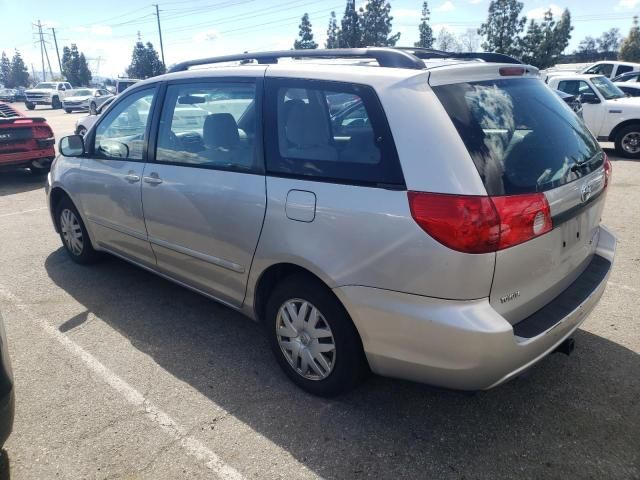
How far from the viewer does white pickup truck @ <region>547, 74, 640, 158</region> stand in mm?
10625

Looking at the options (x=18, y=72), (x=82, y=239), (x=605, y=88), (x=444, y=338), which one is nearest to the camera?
(x=444, y=338)

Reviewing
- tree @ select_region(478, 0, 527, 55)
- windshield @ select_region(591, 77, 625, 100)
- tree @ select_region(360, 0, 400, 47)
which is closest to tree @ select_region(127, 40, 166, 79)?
tree @ select_region(360, 0, 400, 47)

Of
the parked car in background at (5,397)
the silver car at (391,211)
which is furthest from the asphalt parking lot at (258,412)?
the parked car in background at (5,397)

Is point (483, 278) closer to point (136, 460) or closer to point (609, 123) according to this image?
point (136, 460)

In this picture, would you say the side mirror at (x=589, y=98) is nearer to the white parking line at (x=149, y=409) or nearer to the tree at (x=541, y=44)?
the white parking line at (x=149, y=409)

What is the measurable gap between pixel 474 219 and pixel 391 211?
361mm

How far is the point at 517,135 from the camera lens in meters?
2.36

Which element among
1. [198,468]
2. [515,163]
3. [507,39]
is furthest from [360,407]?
[507,39]

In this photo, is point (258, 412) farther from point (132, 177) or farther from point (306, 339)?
point (132, 177)

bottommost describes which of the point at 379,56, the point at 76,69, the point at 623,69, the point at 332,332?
the point at 332,332

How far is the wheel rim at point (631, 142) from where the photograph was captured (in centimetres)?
1062

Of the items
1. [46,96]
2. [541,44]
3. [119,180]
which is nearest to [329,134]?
[119,180]

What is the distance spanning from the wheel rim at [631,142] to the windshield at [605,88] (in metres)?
1.10

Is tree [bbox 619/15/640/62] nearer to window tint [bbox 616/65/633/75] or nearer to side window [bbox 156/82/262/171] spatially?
window tint [bbox 616/65/633/75]
